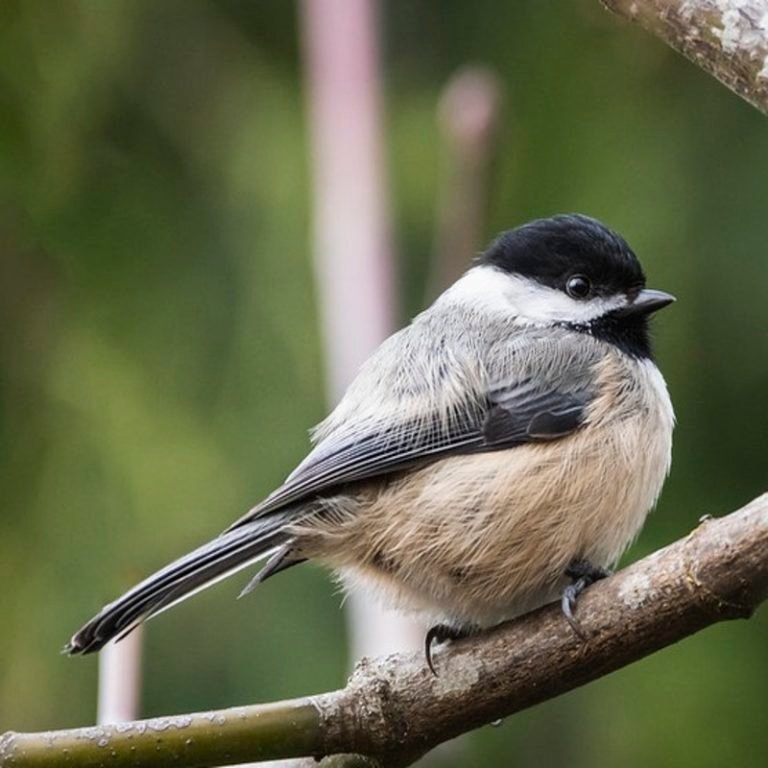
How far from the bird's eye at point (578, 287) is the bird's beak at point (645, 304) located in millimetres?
72

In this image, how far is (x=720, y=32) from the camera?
6.29ft

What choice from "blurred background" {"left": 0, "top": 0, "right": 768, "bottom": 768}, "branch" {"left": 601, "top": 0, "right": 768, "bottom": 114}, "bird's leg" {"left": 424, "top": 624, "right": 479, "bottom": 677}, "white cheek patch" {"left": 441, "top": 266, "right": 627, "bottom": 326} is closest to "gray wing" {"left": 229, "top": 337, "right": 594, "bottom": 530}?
"white cheek patch" {"left": 441, "top": 266, "right": 627, "bottom": 326}

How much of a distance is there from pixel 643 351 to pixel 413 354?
48cm

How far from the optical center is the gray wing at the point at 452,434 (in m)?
2.41

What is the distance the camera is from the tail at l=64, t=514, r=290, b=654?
80.0 inches

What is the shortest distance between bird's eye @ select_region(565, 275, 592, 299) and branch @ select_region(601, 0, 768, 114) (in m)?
0.79

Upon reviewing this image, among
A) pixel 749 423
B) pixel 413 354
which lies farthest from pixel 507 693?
pixel 749 423

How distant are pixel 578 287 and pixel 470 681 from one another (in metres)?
1.03

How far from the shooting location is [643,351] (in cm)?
274

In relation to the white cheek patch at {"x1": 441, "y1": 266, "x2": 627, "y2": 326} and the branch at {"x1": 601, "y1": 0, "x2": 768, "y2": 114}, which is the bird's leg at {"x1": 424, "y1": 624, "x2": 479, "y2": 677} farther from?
→ the branch at {"x1": 601, "y1": 0, "x2": 768, "y2": 114}

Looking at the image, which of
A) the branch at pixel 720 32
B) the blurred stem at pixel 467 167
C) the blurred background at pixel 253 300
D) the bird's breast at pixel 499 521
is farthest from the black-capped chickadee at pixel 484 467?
the branch at pixel 720 32

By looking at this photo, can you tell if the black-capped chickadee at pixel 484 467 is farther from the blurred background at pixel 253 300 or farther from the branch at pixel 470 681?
the blurred background at pixel 253 300

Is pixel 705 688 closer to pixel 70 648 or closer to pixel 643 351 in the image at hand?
pixel 643 351

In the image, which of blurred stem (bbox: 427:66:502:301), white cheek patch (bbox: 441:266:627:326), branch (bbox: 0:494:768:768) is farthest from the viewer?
white cheek patch (bbox: 441:266:627:326)
